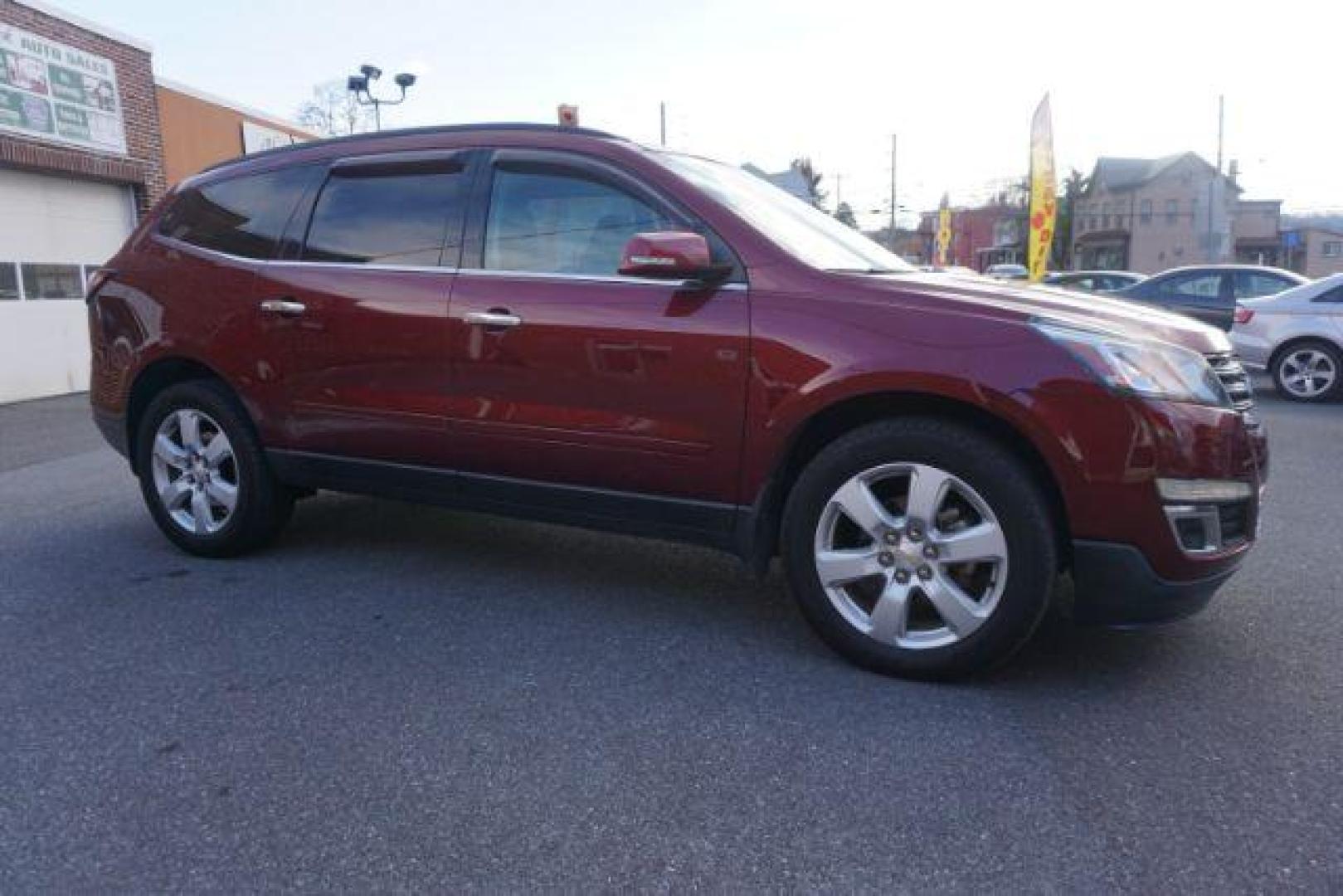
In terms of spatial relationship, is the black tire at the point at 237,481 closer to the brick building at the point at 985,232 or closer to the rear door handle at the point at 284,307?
the rear door handle at the point at 284,307

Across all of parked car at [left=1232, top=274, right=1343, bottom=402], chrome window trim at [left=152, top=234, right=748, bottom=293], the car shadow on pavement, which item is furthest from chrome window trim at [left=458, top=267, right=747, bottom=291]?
parked car at [left=1232, top=274, right=1343, bottom=402]

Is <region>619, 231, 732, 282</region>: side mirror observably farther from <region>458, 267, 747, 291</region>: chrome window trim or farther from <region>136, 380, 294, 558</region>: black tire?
<region>136, 380, 294, 558</region>: black tire

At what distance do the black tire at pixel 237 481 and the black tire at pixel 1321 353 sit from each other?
33.5ft

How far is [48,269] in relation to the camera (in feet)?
38.4

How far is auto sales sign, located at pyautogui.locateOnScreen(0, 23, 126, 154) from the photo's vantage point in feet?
35.2

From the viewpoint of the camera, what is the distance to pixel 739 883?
2.08m

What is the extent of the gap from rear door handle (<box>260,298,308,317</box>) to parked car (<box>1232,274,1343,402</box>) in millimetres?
9883

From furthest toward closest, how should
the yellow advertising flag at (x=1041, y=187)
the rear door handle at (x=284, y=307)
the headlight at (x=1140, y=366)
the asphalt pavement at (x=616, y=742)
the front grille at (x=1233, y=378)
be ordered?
the yellow advertising flag at (x=1041, y=187), the rear door handle at (x=284, y=307), the front grille at (x=1233, y=378), the headlight at (x=1140, y=366), the asphalt pavement at (x=616, y=742)

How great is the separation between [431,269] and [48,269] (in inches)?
411

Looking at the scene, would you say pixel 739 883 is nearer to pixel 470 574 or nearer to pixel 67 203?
pixel 470 574

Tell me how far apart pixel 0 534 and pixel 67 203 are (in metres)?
8.72

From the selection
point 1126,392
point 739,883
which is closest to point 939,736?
point 739,883

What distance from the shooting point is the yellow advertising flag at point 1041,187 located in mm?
18641

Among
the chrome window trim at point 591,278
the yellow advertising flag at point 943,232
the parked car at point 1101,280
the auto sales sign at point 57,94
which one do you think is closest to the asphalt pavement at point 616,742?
the chrome window trim at point 591,278
